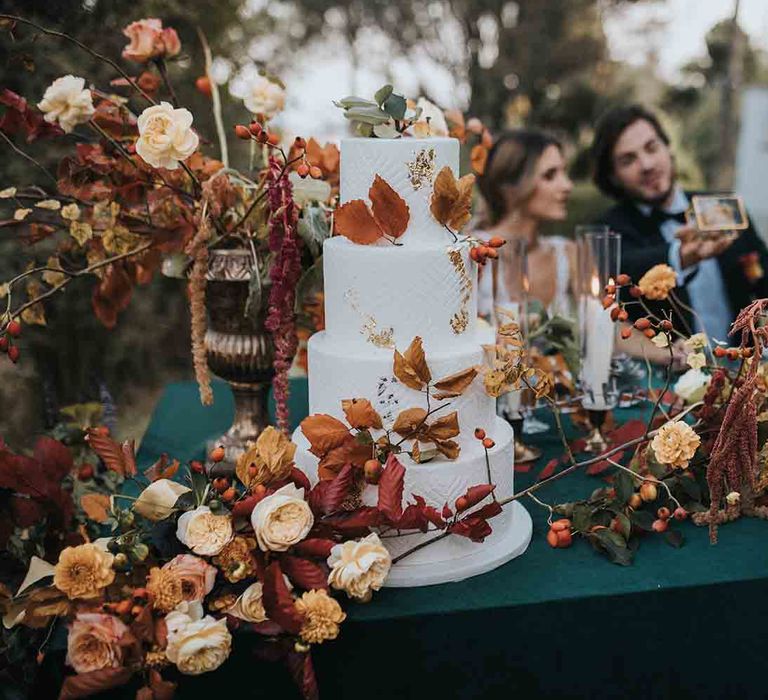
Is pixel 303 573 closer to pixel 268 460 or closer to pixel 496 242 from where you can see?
pixel 268 460

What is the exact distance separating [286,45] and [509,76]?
3000mm

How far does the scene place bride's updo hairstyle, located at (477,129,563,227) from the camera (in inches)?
125

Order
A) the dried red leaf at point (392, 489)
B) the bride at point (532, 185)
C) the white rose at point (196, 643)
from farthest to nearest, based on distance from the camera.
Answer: the bride at point (532, 185)
the dried red leaf at point (392, 489)
the white rose at point (196, 643)

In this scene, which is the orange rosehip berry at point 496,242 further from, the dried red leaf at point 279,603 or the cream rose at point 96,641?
the cream rose at point 96,641

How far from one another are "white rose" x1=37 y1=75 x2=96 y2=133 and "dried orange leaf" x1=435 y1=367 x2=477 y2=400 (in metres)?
0.74

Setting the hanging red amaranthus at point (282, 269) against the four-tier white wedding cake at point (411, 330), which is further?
the hanging red amaranthus at point (282, 269)

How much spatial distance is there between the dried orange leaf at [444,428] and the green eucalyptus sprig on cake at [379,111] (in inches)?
17.0

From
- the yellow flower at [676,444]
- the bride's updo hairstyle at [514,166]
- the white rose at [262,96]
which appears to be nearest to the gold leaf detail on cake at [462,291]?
the yellow flower at [676,444]

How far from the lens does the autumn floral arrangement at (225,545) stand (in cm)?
96

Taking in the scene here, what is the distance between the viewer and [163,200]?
1.45m

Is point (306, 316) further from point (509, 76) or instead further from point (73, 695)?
point (509, 76)

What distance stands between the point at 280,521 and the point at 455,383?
291 mm

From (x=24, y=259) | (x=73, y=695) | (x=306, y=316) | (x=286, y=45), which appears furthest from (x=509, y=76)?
(x=73, y=695)

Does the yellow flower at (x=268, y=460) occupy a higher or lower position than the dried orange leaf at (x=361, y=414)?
lower
